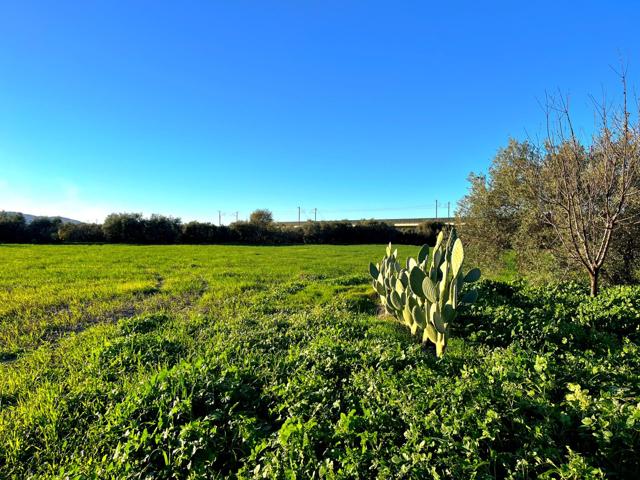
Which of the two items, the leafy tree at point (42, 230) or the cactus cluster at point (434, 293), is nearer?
the cactus cluster at point (434, 293)

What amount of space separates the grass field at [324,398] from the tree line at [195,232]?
1479 inches

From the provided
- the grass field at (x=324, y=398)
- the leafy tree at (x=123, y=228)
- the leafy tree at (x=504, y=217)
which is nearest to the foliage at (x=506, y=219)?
the leafy tree at (x=504, y=217)

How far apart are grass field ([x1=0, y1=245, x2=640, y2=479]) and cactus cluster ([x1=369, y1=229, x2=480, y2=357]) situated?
39 cm

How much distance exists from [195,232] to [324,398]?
1812 inches

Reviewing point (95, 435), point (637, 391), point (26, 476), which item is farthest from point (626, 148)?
point (26, 476)

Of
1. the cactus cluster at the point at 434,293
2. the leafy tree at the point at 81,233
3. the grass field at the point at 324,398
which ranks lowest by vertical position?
the grass field at the point at 324,398

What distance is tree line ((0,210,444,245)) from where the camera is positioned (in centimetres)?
4094

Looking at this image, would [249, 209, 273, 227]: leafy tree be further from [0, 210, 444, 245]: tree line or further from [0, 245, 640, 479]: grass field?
[0, 245, 640, 479]: grass field

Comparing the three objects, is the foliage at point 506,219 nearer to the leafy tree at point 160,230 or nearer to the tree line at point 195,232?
the tree line at point 195,232

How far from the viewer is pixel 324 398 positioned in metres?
3.00

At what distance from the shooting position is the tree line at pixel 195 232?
4094 centimetres

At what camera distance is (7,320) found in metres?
6.53

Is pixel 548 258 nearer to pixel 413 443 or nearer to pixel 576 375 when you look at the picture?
pixel 576 375

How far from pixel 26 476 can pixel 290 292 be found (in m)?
7.30
